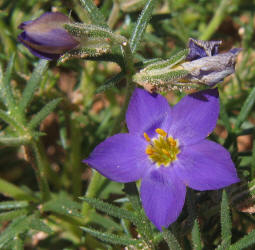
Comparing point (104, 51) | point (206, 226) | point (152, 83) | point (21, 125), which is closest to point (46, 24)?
point (104, 51)

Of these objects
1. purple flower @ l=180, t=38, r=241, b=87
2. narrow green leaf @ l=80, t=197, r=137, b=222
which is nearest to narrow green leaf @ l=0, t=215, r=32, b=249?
narrow green leaf @ l=80, t=197, r=137, b=222

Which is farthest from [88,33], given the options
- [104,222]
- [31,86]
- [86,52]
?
[104,222]

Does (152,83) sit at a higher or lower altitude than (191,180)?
higher

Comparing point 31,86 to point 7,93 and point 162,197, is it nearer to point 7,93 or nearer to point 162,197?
point 7,93

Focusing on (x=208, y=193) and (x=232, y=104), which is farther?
(x=232, y=104)

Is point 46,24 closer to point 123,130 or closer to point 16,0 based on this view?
point 123,130

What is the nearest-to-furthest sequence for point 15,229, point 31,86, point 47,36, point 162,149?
point 47,36, point 162,149, point 15,229, point 31,86

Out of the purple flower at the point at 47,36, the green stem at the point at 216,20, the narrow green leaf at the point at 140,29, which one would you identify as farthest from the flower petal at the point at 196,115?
the green stem at the point at 216,20
